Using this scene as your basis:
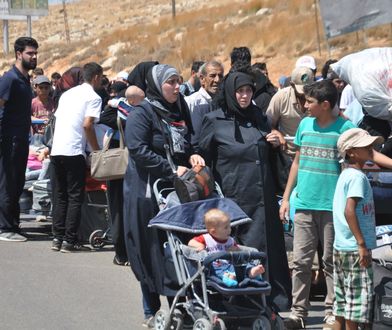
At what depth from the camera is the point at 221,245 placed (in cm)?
795

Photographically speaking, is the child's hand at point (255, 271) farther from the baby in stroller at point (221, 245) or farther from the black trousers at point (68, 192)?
the black trousers at point (68, 192)

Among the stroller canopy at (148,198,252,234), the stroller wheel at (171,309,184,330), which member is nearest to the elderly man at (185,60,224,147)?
the stroller canopy at (148,198,252,234)

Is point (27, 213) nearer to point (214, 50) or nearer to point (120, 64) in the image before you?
point (214, 50)

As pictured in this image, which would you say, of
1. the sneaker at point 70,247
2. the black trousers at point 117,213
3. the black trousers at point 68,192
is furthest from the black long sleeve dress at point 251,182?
the sneaker at point 70,247

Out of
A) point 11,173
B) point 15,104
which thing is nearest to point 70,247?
point 11,173

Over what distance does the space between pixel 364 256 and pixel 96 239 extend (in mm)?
5681

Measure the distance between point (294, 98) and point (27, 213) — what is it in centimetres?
646

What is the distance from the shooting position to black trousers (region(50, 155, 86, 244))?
40.8 feet

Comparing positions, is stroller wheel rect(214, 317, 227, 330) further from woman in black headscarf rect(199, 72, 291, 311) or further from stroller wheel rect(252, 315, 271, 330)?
woman in black headscarf rect(199, 72, 291, 311)

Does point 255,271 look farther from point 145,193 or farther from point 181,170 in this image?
point 145,193

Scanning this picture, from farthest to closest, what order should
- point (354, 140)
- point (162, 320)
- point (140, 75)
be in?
1. point (140, 75)
2. point (162, 320)
3. point (354, 140)

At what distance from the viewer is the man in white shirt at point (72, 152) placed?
1232 centimetres

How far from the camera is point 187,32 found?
5975 centimetres

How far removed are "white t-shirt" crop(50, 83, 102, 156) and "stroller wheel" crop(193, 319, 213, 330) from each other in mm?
5058
